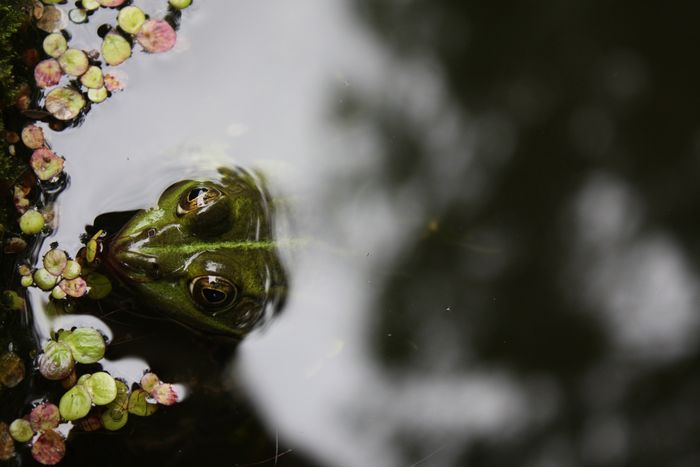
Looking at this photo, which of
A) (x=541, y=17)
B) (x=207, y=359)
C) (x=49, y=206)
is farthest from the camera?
(x=541, y=17)

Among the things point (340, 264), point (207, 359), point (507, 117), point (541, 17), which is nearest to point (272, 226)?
point (340, 264)

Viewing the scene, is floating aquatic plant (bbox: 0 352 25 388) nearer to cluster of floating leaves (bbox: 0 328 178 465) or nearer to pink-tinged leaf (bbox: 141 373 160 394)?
cluster of floating leaves (bbox: 0 328 178 465)

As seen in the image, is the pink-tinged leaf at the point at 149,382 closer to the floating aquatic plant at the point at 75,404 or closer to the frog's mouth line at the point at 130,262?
the floating aquatic plant at the point at 75,404

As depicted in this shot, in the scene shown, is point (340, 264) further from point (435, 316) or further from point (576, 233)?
point (576, 233)

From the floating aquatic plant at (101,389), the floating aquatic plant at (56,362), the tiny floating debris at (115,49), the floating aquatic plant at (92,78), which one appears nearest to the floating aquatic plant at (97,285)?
the floating aquatic plant at (56,362)

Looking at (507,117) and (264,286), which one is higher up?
(507,117)

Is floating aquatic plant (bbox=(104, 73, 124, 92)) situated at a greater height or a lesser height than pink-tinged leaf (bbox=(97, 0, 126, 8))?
lesser

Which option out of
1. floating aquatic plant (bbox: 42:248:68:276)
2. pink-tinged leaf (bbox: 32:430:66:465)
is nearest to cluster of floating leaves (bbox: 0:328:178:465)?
pink-tinged leaf (bbox: 32:430:66:465)
